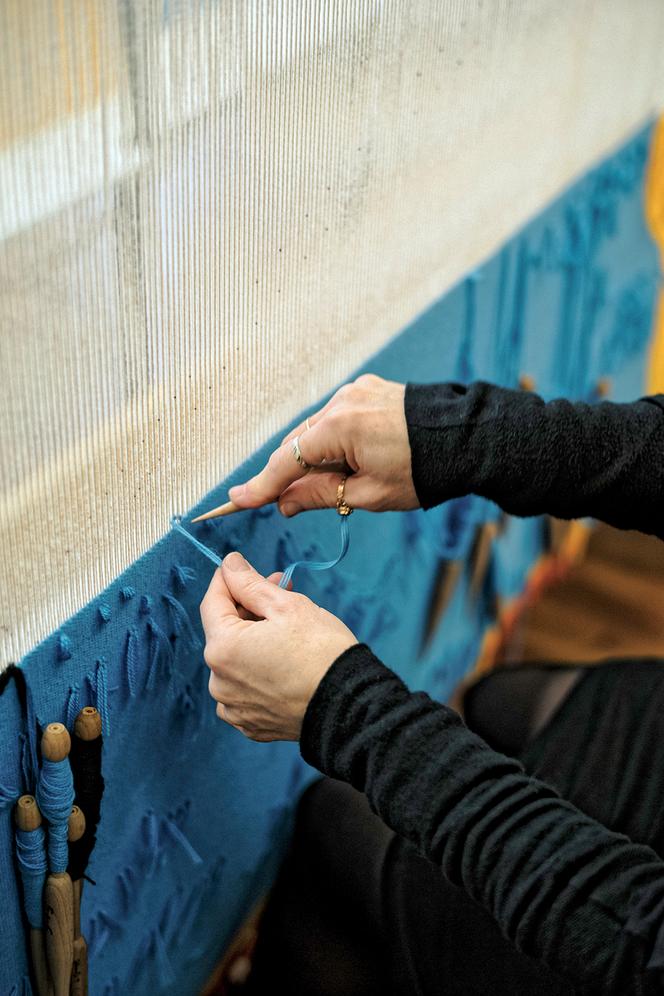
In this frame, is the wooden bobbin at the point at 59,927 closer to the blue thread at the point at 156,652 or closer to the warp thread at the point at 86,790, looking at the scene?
the warp thread at the point at 86,790

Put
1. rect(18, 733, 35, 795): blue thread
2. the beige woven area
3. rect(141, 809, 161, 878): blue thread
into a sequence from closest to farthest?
the beige woven area → rect(18, 733, 35, 795): blue thread → rect(141, 809, 161, 878): blue thread

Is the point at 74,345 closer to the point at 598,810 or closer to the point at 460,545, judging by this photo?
the point at 598,810

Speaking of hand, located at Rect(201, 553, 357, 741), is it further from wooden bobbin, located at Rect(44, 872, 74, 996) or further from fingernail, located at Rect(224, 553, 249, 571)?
wooden bobbin, located at Rect(44, 872, 74, 996)

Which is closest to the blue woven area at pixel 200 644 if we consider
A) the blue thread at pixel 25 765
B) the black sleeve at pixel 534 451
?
the blue thread at pixel 25 765

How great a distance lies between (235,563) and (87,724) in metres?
0.17

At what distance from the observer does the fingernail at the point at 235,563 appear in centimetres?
84

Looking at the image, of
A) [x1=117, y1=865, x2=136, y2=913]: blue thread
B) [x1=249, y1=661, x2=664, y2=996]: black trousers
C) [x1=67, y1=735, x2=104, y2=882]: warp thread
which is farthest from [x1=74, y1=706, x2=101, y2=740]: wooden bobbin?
[x1=249, y1=661, x2=664, y2=996]: black trousers

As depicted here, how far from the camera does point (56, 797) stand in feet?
2.45

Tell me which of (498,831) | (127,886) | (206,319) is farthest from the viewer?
(127,886)

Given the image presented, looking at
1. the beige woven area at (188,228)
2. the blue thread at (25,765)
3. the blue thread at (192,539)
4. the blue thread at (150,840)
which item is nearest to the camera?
the beige woven area at (188,228)

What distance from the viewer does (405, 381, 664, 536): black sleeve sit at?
90cm

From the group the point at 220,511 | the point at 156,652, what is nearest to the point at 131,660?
the point at 156,652

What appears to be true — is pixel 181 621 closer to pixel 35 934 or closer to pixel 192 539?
pixel 192 539

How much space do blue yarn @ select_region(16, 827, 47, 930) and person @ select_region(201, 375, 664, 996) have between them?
0.55 feet
